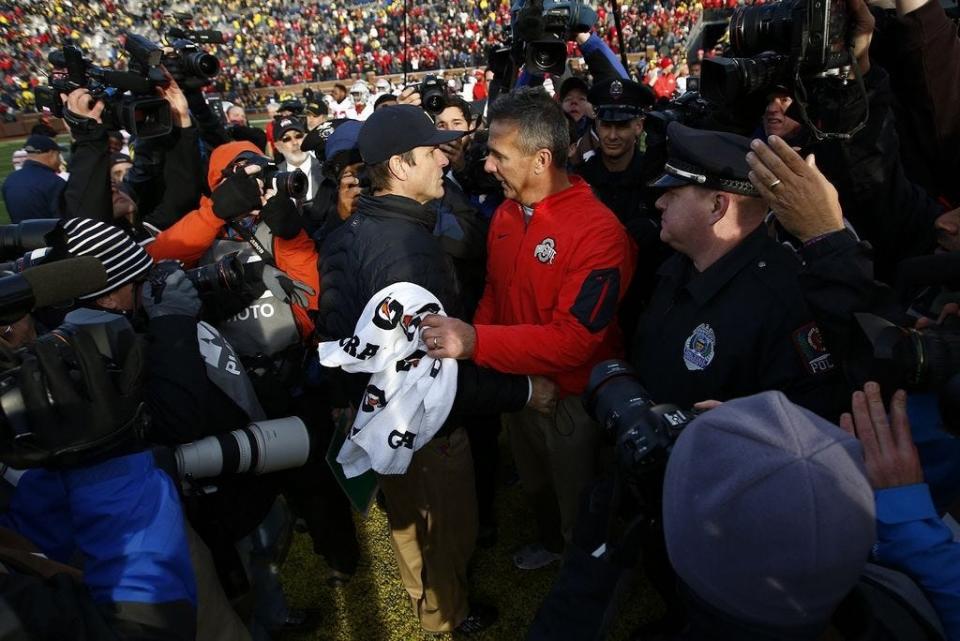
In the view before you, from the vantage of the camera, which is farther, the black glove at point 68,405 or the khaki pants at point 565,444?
the khaki pants at point 565,444

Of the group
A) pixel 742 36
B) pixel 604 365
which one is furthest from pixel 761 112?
pixel 604 365

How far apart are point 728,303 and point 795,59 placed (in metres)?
0.72

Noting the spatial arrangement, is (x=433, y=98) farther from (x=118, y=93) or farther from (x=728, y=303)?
(x=728, y=303)

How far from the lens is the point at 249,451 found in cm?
195

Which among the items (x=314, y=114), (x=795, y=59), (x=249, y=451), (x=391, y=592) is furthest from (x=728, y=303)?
(x=314, y=114)

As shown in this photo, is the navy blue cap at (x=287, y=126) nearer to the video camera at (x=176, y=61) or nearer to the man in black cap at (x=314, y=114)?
the man in black cap at (x=314, y=114)

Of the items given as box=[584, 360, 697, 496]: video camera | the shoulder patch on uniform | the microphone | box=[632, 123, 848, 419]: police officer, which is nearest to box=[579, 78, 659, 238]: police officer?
box=[632, 123, 848, 419]: police officer

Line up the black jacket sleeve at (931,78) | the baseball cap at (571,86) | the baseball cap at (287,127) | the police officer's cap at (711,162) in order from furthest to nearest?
the baseball cap at (287,127)
the baseball cap at (571,86)
the black jacket sleeve at (931,78)
the police officer's cap at (711,162)

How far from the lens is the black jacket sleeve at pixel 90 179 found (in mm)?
2939

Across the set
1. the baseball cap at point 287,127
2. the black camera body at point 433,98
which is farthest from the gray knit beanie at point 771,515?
the baseball cap at point 287,127

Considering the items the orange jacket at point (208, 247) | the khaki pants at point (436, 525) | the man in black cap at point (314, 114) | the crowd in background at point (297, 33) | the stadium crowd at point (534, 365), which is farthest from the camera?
the crowd in background at point (297, 33)

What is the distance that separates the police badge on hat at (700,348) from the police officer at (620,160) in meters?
1.32

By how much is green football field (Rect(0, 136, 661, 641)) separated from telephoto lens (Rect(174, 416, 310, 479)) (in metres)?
0.99

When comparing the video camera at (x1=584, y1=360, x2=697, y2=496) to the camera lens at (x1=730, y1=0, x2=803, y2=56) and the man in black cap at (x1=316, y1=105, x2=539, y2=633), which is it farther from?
the camera lens at (x1=730, y1=0, x2=803, y2=56)
